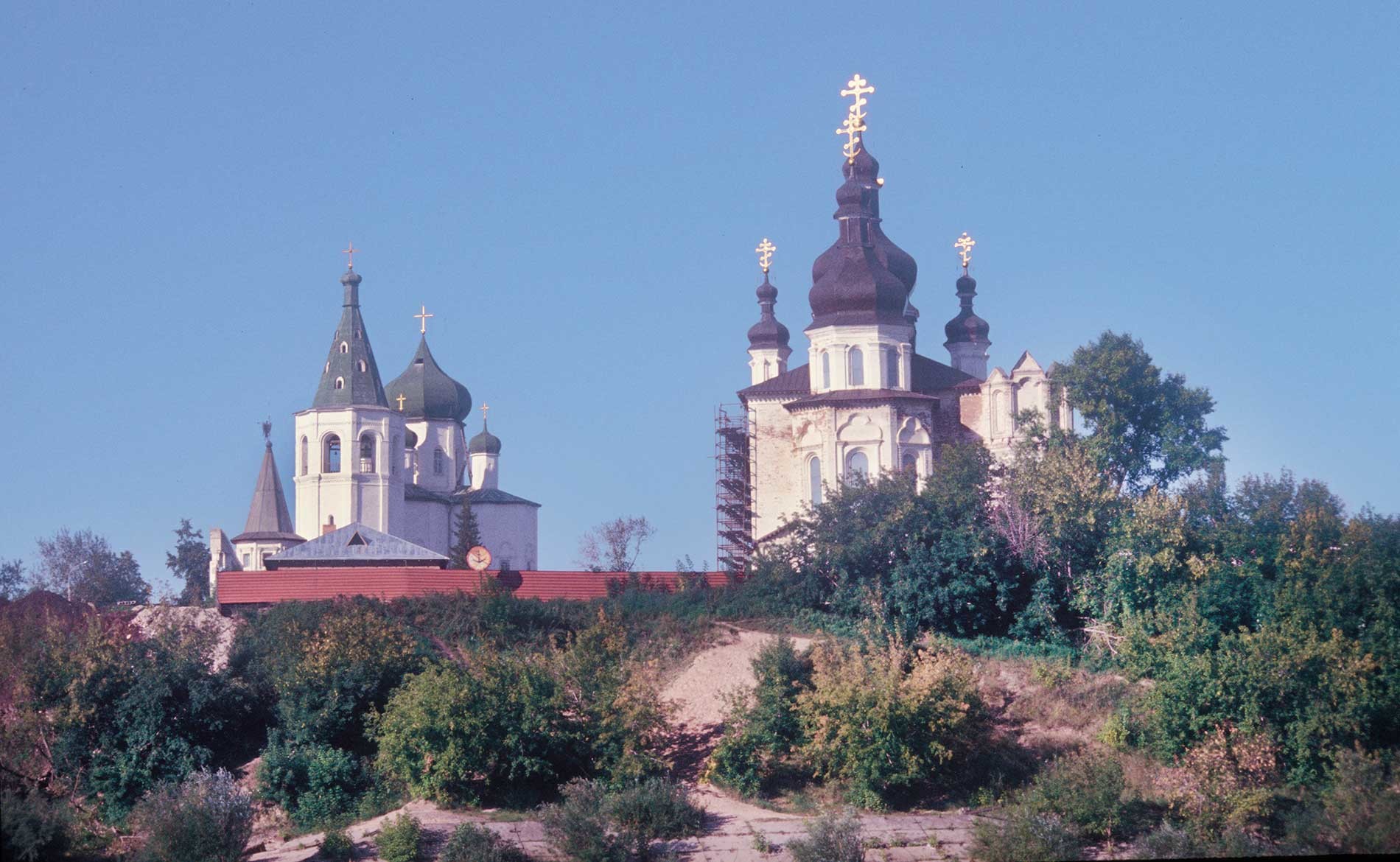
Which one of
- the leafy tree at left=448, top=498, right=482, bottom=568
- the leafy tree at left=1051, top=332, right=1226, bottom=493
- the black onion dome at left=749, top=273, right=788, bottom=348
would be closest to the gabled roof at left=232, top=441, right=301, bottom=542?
the leafy tree at left=448, top=498, right=482, bottom=568

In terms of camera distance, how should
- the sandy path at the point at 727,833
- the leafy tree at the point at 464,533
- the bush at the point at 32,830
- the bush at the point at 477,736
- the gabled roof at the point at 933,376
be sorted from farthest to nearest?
the leafy tree at the point at 464,533 < the gabled roof at the point at 933,376 < the bush at the point at 477,736 < the sandy path at the point at 727,833 < the bush at the point at 32,830

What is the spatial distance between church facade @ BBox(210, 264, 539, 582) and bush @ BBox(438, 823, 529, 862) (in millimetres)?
32380

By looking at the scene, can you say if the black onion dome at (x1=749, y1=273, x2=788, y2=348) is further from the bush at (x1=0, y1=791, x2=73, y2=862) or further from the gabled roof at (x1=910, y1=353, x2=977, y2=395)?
the bush at (x1=0, y1=791, x2=73, y2=862)

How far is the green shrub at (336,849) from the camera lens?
28.0 metres

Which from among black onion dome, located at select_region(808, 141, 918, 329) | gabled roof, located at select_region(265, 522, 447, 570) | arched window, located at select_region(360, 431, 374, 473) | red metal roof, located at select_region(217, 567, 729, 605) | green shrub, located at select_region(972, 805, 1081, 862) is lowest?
green shrub, located at select_region(972, 805, 1081, 862)

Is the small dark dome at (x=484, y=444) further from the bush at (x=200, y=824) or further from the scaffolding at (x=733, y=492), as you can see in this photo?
the bush at (x=200, y=824)

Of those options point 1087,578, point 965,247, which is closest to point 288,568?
point 1087,578

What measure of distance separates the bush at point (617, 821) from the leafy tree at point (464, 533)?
24.1 m

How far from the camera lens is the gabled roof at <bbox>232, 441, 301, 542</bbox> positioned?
67.7 m

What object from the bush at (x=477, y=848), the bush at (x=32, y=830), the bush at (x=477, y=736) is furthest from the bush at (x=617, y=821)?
the bush at (x=32, y=830)

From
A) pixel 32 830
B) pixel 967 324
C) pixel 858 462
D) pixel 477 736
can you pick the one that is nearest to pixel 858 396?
pixel 858 462

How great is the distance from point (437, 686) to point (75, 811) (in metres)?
6.41

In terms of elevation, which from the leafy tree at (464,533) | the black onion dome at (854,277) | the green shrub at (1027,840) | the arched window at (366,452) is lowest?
the green shrub at (1027,840)

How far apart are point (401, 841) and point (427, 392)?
4390cm
